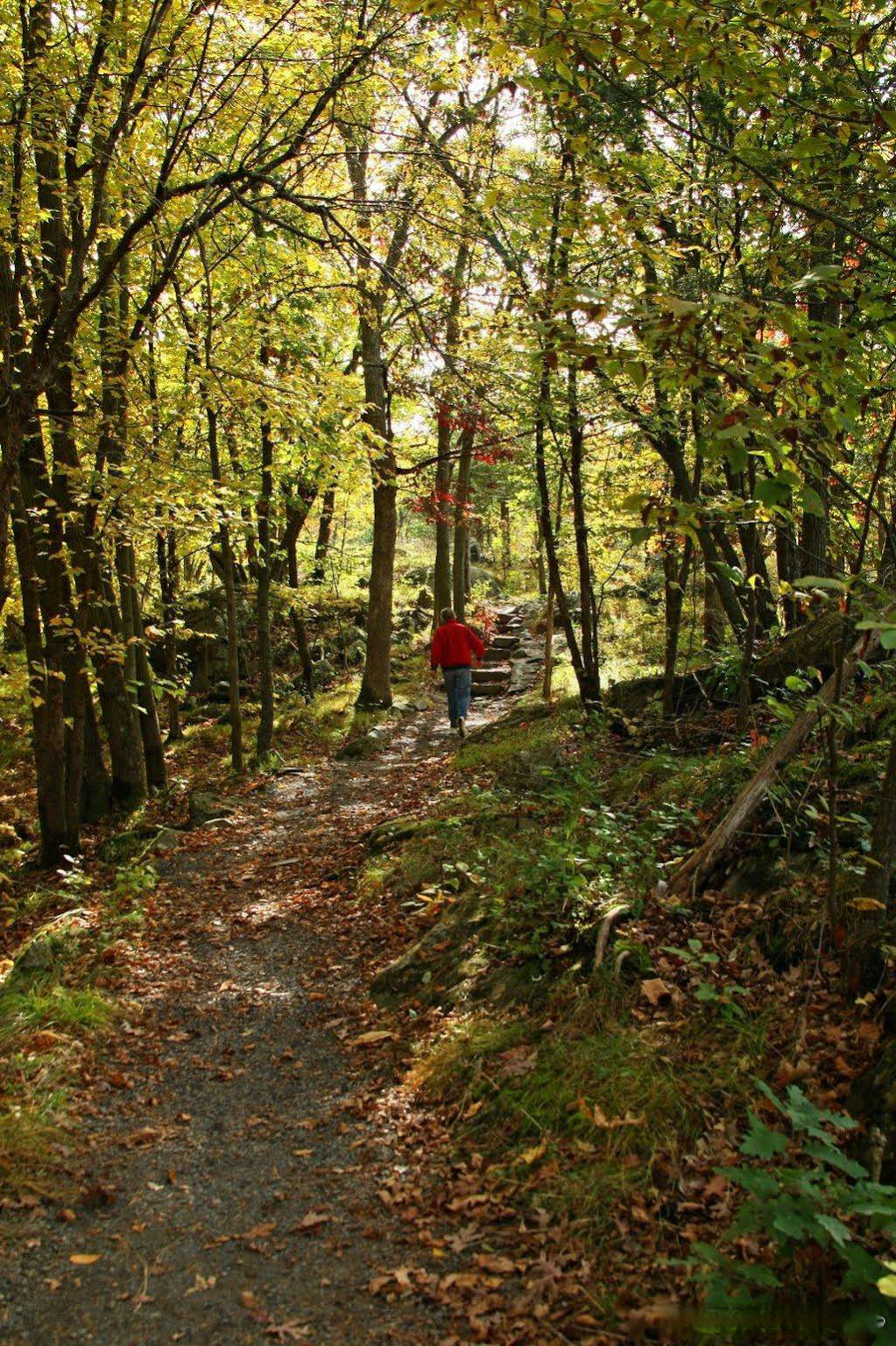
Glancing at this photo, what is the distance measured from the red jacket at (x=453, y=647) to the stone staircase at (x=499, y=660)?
3741 mm

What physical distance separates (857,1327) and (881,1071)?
115cm

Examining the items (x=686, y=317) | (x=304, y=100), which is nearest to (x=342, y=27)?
(x=304, y=100)

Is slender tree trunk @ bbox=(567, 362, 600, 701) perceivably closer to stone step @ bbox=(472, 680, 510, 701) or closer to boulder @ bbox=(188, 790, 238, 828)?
boulder @ bbox=(188, 790, 238, 828)

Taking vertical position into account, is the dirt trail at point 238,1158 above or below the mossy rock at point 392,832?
below

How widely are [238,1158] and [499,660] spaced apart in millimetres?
16646

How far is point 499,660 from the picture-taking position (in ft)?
66.8

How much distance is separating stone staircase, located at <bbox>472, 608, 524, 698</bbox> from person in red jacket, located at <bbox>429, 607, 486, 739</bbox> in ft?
11.6

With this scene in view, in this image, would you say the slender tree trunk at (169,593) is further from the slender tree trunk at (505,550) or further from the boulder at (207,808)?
the slender tree trunk at (505,550)

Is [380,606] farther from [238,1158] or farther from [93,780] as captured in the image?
[238,1158]

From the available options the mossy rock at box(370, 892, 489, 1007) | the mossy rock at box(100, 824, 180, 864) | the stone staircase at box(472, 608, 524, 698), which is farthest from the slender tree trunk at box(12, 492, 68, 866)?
the stone staircase at box(472, 608, 524, 698)

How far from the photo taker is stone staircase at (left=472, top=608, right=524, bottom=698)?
58.9 ft

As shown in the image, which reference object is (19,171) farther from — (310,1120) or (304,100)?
(310,1120)

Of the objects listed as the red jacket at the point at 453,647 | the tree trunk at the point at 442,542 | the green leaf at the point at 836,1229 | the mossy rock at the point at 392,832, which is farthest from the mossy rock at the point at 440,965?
the tree trunk at the point at 442,542

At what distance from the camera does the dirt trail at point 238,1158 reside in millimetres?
3098
